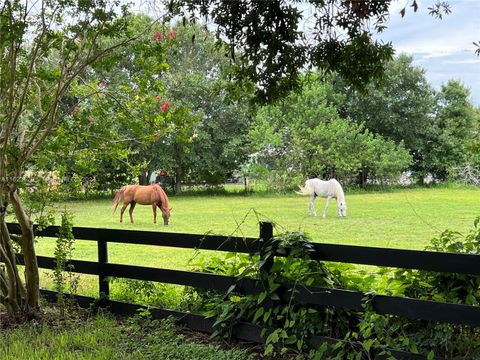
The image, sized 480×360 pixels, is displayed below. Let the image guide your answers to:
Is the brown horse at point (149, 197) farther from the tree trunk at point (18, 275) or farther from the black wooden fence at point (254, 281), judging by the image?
the tree trunk at point (18, 275)

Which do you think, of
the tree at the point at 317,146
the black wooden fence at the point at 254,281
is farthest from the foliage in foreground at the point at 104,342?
the tree at the point at 317,146

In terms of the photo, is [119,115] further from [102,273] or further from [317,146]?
[317,146]

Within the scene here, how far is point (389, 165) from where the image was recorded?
76.0 feet

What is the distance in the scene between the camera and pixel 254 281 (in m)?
3.88

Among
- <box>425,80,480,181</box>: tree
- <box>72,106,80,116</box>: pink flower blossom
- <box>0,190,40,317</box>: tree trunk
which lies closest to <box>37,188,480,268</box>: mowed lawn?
<box>425,80,480,181</box>: tree

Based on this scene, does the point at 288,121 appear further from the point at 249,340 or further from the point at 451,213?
the point at 249,340

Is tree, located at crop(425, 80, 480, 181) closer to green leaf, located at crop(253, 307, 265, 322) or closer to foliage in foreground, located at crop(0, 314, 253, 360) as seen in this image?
green leaf, located at crop(253, 307, 265, 322)

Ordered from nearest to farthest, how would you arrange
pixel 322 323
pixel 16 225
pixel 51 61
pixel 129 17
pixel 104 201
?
pixel 322 323 < pixel 129 17 < pixel 16 225 < pixel 51 61 < pixel 104 201

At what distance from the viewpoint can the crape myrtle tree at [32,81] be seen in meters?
4.06

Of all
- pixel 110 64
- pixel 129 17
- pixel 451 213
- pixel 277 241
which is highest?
pixel 129 17

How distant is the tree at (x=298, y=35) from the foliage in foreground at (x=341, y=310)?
4.38ft

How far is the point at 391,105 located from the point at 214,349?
22248mm

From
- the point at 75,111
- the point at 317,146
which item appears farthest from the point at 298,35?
the point at 317,146

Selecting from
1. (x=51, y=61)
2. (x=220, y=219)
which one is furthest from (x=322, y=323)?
(x=220, y=219)
